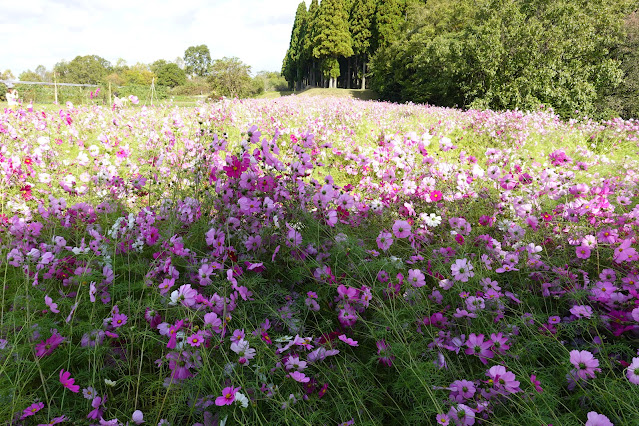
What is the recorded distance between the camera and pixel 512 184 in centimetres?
257

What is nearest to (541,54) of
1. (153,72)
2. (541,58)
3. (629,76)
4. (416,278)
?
(541,58)

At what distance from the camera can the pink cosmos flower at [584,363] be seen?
123cm

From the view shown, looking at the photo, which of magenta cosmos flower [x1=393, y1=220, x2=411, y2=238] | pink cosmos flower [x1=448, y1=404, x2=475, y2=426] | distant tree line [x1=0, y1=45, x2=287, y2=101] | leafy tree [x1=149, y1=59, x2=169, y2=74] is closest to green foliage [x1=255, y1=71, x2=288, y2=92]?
distant tree line [x1=0, y1=45, x2=287, y2=101]

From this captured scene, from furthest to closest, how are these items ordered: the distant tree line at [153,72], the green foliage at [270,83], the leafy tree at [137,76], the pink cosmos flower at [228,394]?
the leafy tree at [137,76] < the green foliage at [270,83] < the distant tree line at [153,72] < the pink cosmos flower at [228,394]

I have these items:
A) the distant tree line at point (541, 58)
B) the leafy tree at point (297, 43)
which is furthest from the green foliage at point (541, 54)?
the leafy tree at point (297, 43)

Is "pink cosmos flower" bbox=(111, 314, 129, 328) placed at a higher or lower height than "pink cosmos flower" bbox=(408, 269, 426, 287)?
lower

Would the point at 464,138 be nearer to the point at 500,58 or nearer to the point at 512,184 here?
the point at 512,184

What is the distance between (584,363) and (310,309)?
102 centimetres

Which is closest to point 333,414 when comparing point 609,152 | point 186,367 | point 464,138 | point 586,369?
point 186,367

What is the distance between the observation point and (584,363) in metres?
1.25

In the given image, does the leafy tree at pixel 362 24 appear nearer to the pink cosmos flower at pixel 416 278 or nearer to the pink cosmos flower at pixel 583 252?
the pink cosmos flower at pixel 583 252

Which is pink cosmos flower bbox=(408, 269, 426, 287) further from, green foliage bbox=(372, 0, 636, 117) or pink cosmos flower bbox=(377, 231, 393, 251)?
green foliage bbox=(372, 0, 636, 117)

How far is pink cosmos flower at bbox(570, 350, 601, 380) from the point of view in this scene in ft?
4.03

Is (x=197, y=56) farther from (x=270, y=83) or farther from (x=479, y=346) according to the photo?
(x=479, y=346)
